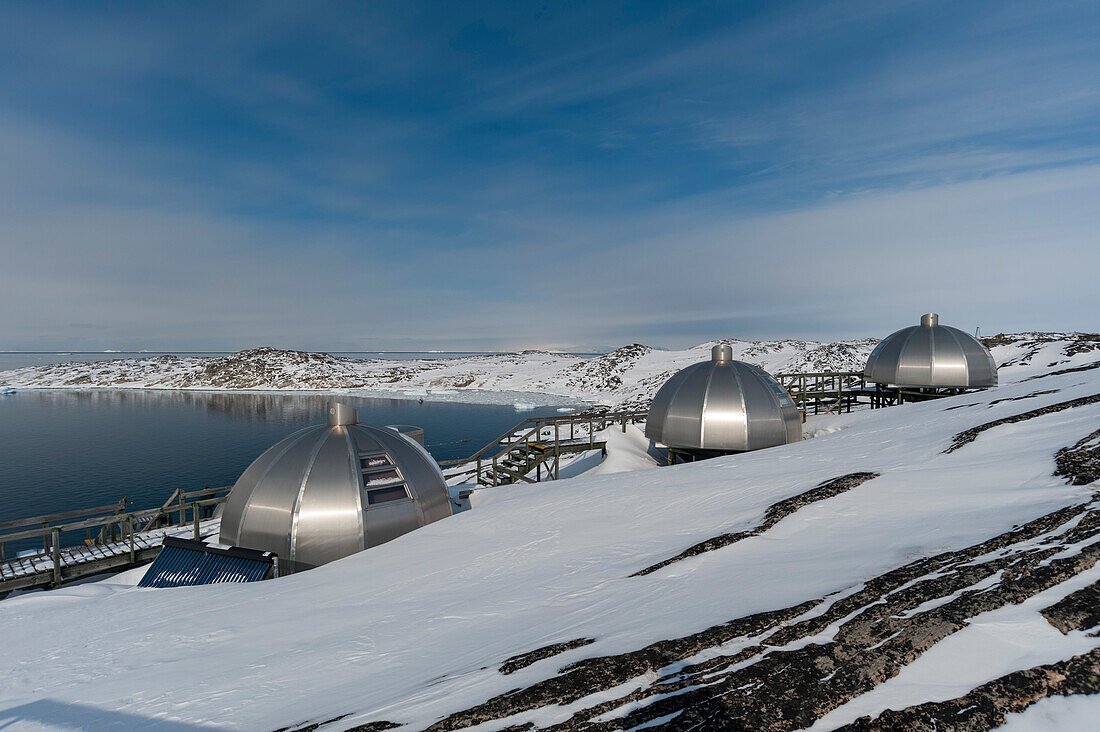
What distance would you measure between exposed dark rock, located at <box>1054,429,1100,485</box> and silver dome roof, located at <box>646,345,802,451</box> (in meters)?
9.97

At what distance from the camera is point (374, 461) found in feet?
41.9

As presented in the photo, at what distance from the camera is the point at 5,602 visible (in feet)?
29.3

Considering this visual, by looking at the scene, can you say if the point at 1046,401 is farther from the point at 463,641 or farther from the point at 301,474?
the point at 301,474

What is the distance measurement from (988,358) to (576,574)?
28433mm

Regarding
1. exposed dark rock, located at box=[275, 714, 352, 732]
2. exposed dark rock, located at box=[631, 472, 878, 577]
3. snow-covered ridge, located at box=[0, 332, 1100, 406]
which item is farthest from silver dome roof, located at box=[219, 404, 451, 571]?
snow-covered ridge, located at box=[0, 332, 1100, 406]

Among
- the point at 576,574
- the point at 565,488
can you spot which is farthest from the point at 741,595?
the point at 565,488

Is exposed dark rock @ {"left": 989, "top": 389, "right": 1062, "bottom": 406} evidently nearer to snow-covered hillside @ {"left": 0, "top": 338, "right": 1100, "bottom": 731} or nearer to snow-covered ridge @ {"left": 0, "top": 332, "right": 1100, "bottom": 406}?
snow-covered hillside @ {"left": 0, "top": 338, "right": 1100, "bottom": 731}

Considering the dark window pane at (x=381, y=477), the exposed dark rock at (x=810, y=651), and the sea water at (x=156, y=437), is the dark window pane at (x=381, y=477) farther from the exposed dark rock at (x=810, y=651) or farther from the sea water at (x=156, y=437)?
the sea water at (x=156, y=437)

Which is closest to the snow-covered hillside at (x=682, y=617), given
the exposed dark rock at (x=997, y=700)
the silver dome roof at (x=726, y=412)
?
the exposed dark rock at (x=997, y=700)

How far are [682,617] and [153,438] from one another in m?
63.6

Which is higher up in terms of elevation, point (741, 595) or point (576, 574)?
point (741, 595)

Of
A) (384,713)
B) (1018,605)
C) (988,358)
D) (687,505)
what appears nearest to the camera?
(1018,605)

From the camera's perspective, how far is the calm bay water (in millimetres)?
32188

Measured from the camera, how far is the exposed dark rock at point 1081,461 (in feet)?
19.5
